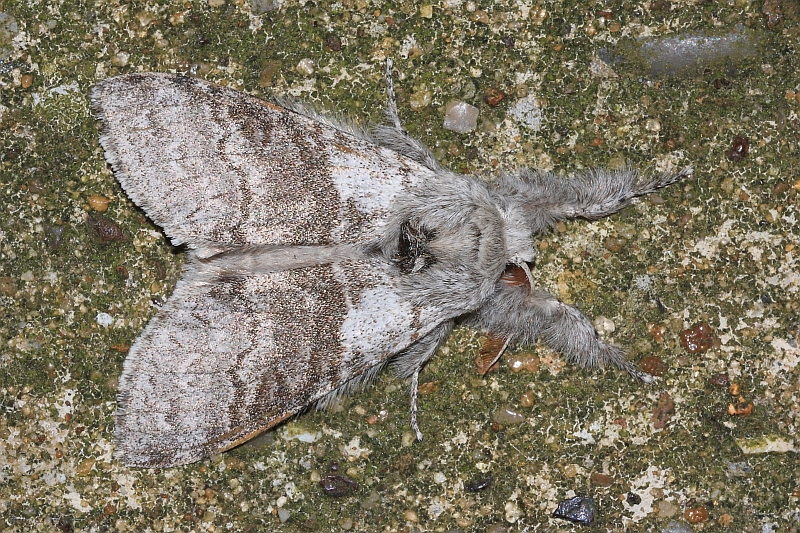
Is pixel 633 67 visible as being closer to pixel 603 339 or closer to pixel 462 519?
pixel 603 339

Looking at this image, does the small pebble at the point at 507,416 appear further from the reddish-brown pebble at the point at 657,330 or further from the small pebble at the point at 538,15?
the small pebble at the point at 538,15

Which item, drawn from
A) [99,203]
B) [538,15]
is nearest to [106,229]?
[99,203]

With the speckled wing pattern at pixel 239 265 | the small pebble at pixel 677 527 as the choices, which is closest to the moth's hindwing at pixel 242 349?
the speckled wing pattern at pixel 239 265

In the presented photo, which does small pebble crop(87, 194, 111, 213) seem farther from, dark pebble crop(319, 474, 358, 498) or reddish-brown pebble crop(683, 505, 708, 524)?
reddish-brown pebble crop(683, 505, 708, 524)

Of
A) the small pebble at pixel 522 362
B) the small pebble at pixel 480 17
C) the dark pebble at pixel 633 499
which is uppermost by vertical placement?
the small pebble at pixel 480 17

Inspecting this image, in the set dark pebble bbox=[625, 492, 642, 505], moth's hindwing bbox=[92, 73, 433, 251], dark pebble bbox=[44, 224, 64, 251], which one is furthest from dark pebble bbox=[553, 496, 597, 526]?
dark pebble bbox=[44, 224, 64, 251]

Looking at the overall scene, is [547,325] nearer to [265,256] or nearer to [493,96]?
[493,96]
